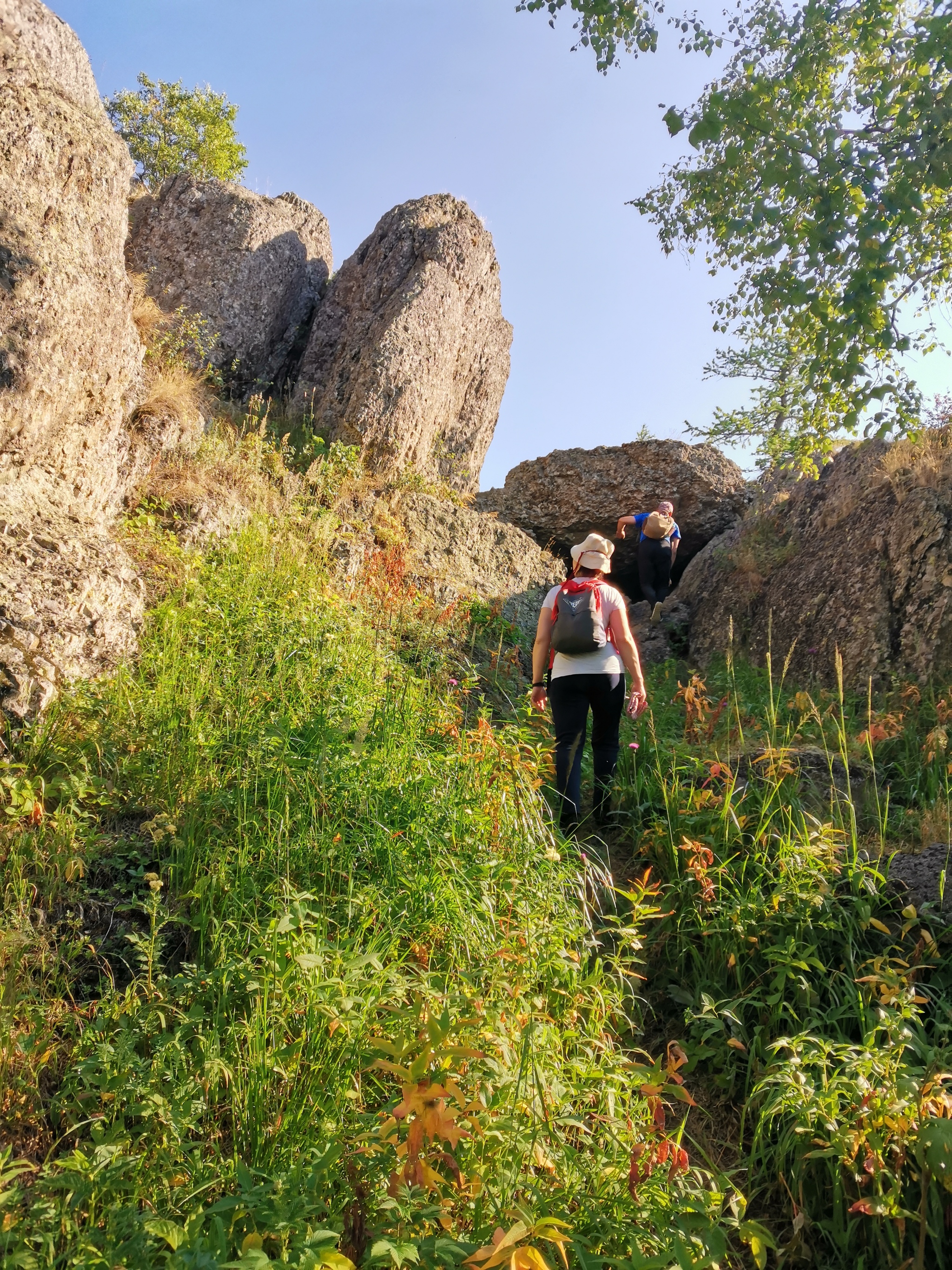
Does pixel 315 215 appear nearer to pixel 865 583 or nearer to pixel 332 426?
pixel 332 426

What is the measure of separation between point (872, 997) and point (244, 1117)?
295 cm

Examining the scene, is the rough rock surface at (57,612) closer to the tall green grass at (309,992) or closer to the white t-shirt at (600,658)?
the tall green grass at (309,992)

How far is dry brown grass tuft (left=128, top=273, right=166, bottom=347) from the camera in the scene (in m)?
9.05

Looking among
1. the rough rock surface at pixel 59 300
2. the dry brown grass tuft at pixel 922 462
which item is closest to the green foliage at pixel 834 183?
the dry brown grass tuft at pixel 922 462

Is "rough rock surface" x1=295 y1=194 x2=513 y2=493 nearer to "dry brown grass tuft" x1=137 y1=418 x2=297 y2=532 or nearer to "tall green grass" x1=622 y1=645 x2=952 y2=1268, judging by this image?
"dry brown grass tuft" x1=137 y1=418 x2=297 y2=532

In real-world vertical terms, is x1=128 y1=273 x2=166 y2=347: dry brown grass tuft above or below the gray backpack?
above

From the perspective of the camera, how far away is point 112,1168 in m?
2.18

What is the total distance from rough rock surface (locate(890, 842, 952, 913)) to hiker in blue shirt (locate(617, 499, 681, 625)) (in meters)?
6.22

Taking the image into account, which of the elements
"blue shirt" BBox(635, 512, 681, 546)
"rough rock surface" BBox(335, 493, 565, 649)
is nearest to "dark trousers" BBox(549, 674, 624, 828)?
"rough rock surface" BBox(335, 493, 565, 649)

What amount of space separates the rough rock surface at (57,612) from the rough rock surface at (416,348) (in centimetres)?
564

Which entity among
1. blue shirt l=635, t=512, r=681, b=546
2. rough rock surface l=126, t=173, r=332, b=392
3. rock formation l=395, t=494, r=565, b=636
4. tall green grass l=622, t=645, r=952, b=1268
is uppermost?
rough rock surface l=126, t=173, r=332, b=392

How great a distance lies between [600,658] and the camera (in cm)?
541

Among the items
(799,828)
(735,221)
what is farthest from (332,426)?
(799,828)

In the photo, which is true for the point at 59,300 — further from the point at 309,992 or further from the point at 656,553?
the point at 656,553
